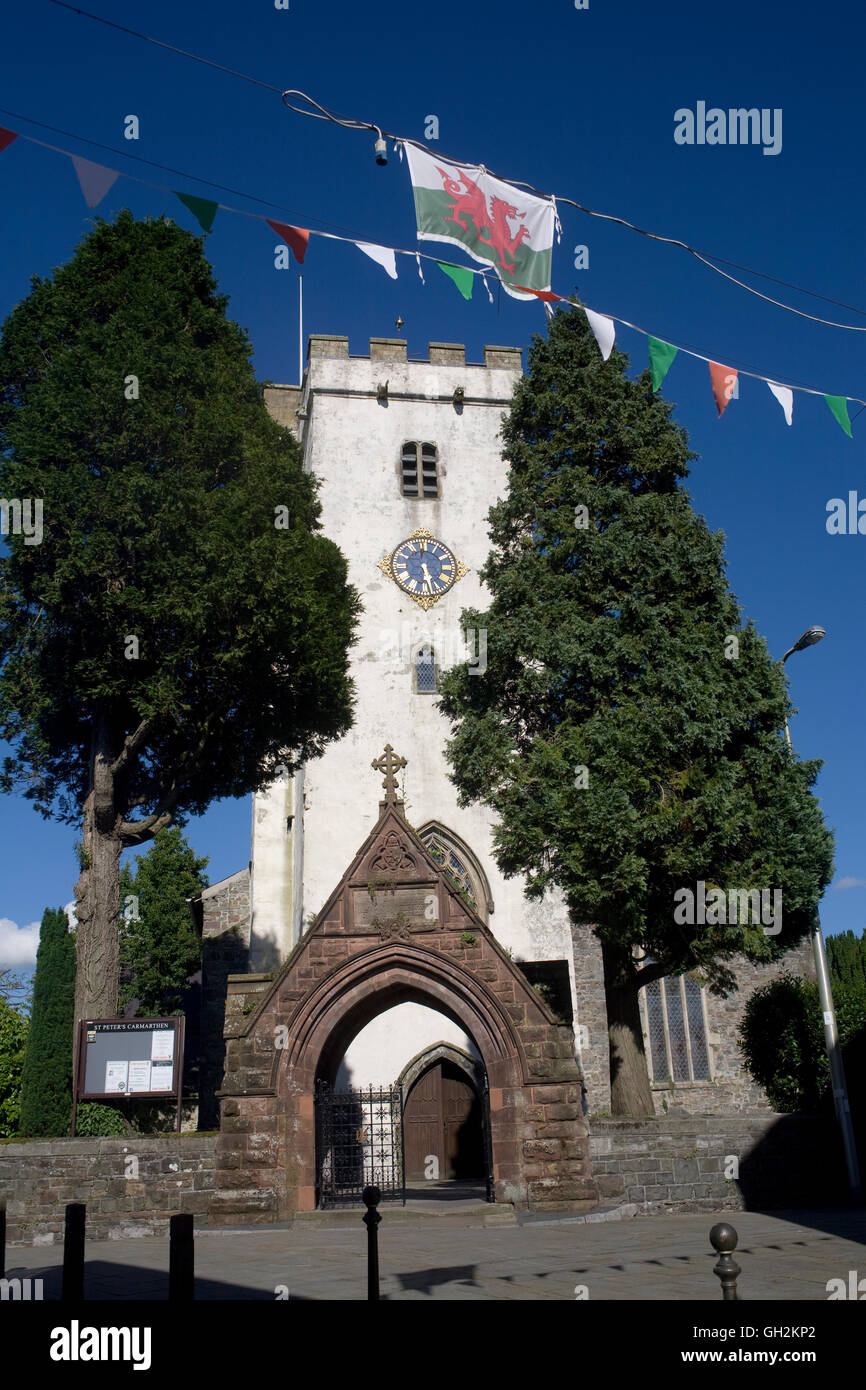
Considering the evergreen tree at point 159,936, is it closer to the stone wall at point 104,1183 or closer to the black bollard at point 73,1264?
the stone wall at point 104,1183

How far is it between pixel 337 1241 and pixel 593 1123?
4.58 meters

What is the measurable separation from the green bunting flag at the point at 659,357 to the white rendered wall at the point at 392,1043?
1486cm

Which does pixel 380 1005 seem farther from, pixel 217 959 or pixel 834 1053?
pixel 217 959

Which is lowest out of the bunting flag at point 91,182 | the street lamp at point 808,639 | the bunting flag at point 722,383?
the street lamp at point 808,639

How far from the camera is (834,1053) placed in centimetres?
1884

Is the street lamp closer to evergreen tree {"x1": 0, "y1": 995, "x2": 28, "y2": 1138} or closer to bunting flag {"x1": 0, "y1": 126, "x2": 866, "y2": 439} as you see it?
bunting flag {"x1": 0, "y1": 126, "x2": 866, "y2": 439}

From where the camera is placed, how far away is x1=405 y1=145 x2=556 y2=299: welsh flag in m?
14.9

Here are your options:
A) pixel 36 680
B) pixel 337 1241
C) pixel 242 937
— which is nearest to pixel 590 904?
pixel 337 1241

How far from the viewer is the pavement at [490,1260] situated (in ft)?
29.0

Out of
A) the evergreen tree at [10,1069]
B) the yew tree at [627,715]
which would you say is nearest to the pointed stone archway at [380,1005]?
the yew tree at [627,715]

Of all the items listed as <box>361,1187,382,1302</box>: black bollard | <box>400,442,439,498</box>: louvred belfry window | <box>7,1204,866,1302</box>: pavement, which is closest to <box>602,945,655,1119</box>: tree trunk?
<box>7,1204,866,1302</box>: pavement

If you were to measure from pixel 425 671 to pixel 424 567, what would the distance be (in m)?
2.93

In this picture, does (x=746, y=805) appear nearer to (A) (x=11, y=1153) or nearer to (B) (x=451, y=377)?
(A) (x=11, y=1153)

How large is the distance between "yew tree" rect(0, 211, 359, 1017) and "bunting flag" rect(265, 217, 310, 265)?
460 centimetres
